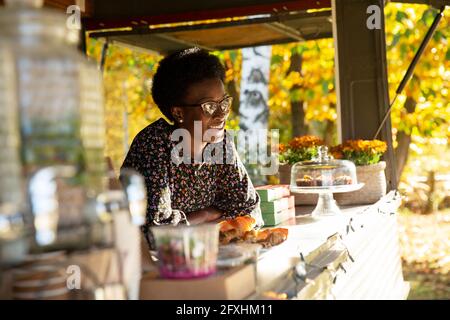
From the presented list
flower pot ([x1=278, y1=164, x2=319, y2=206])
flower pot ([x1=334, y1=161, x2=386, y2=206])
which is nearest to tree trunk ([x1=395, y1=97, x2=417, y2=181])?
flower pot ([x1=334, y1=161, x2=386, y2=206])

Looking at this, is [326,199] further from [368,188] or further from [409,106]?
[409,106]

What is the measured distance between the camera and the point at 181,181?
331cm

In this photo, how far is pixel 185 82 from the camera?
325 cm

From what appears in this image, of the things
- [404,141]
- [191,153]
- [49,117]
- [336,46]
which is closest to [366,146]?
[336,46]

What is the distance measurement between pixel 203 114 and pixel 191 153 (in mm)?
202

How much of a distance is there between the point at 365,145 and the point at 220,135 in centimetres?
227

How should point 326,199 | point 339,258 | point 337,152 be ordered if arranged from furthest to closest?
point 337,152
point 326,199
point 339,258

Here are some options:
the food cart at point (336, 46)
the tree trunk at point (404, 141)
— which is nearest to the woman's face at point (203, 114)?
the food cart at point (336, 46)

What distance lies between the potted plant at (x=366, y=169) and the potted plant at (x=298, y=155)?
0.20 meters

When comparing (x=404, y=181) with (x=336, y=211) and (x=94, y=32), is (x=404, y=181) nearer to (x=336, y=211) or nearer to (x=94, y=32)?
(x=94, y=32)

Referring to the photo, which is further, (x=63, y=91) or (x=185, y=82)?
(x=185, y=82)

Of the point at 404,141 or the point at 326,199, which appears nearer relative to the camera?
the point at 326,199

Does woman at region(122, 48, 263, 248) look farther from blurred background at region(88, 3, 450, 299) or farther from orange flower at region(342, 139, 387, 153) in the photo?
blurred background at region(88, 3, 450, 299)

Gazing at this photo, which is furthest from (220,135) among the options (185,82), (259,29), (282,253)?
(259,29)
